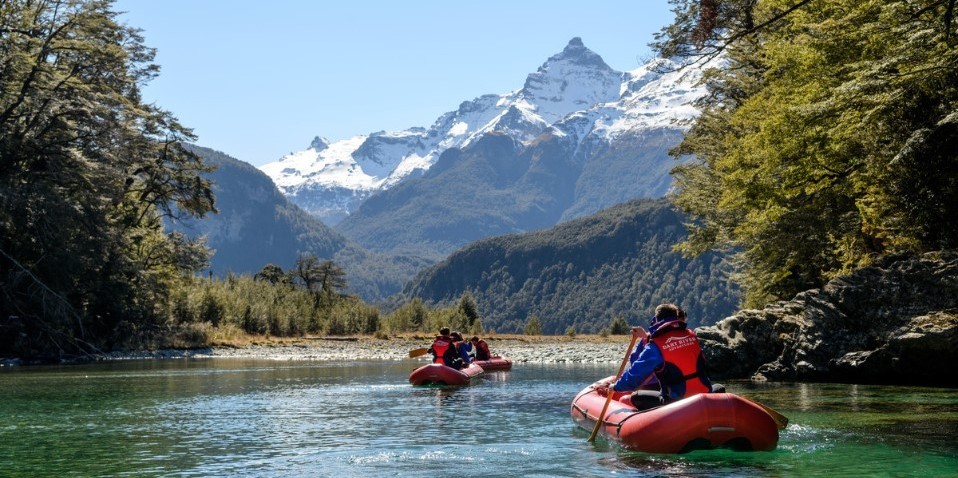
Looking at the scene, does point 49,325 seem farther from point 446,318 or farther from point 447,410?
point 446,318

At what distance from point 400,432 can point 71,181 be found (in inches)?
1285

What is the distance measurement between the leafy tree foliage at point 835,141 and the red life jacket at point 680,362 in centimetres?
483

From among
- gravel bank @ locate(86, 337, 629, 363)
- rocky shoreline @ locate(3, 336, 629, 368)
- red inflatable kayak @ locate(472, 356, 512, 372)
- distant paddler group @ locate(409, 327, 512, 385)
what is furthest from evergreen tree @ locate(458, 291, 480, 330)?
distant paddler group @ locate(409, 327, 512, 385)

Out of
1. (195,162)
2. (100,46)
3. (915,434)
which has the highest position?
(100,46)

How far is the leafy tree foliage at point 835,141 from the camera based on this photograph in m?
20.3

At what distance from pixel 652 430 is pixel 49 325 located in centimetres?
3846

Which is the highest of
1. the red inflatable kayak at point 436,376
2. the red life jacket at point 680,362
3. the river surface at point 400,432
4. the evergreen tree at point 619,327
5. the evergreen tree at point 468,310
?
the evergreen tree at point 468,310

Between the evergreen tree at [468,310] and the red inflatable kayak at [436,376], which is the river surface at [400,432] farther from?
the evergreen tree at [468,310]

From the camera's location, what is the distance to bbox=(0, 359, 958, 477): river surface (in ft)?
46.7

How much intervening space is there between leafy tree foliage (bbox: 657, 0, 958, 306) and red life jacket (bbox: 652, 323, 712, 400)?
483cm

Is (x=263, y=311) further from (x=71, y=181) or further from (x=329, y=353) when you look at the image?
(x=71, y=181)

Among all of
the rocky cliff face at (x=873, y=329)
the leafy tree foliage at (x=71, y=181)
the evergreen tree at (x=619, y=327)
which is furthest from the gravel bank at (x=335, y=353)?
the evergreen tree at (x=619, y=327)

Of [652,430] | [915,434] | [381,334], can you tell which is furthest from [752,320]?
[381,334]

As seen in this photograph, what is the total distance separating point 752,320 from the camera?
105 feet
